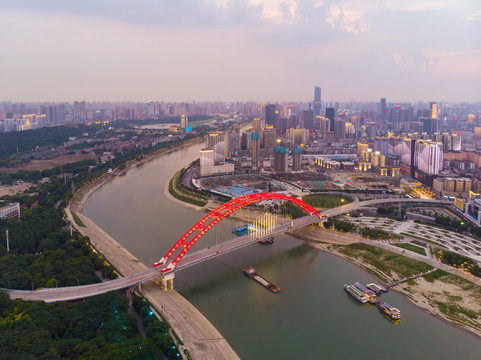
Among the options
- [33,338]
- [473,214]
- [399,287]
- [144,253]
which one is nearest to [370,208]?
[473,214]

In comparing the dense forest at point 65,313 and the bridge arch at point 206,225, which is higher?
the bridge arch at point 206,225

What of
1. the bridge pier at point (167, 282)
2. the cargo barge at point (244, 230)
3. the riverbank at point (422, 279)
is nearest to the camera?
the riverbank at point (422, 279)

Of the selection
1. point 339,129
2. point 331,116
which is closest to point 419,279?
point 339,129

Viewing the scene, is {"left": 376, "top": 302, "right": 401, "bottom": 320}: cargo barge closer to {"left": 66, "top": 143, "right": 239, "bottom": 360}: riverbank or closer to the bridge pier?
{"left": 66, "top": 143, "right": 239, "bottom": 360}: riverbank

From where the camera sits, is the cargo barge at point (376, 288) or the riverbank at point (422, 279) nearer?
the riverbank at point (422, 279)

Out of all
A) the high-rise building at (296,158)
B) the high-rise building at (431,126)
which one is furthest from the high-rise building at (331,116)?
the high-rise building at (296,158)

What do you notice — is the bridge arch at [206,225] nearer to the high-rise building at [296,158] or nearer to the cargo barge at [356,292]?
the cargo barge at [356,292]

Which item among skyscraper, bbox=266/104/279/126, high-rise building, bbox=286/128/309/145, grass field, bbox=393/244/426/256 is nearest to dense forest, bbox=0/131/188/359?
grass field, bbox=393/244/426/256
